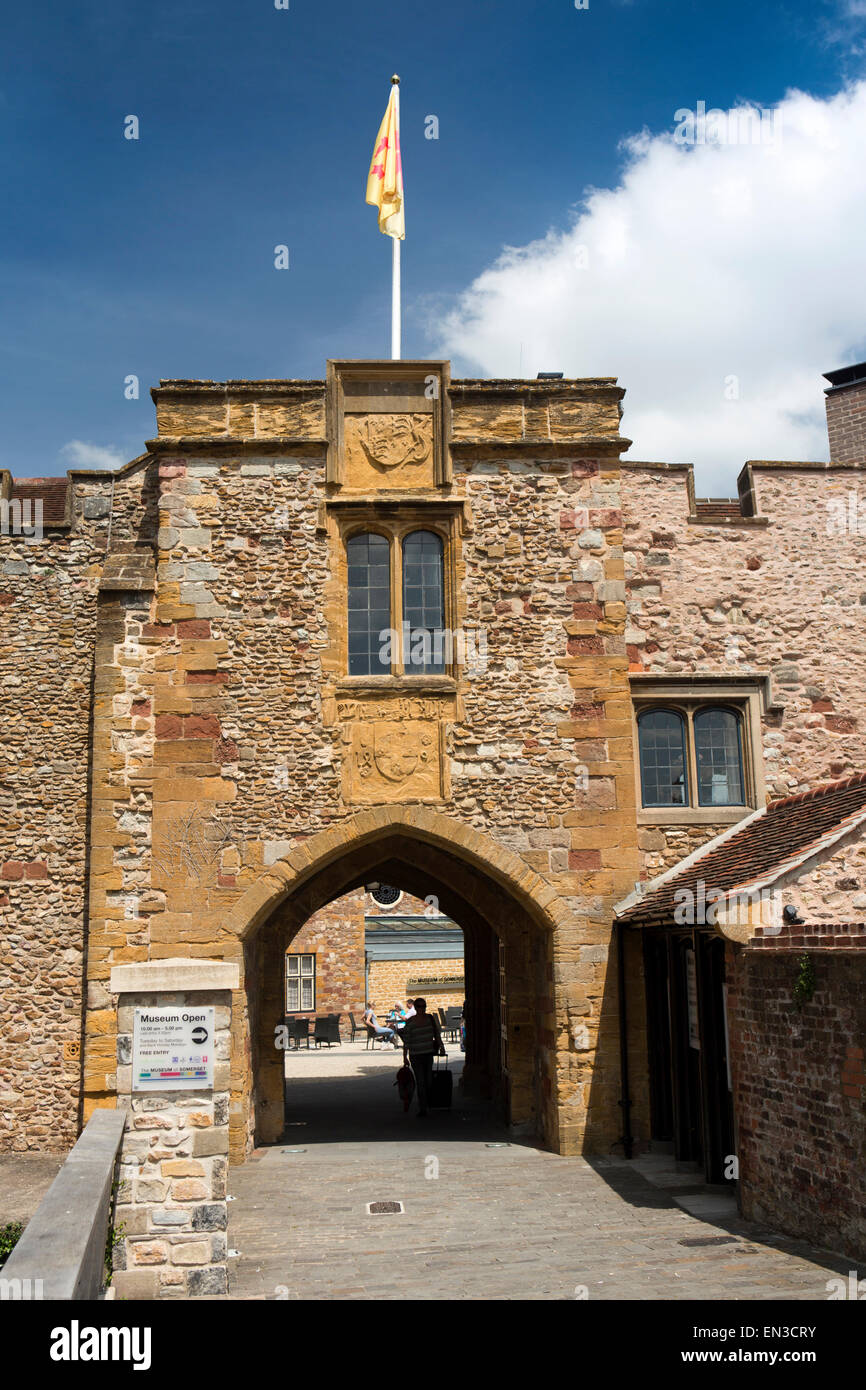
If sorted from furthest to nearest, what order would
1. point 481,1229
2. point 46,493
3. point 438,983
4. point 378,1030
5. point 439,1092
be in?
1. point 438,983
2. point 378,1030
3. point 439,1092
4. point 46,493
5. point 481,1229

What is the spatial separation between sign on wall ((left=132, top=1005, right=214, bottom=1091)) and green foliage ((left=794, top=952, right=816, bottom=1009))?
156 inches

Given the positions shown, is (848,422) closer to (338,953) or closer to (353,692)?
(353,692)

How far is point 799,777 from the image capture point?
1315 centimetres

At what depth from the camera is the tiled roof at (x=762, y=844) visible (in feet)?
32.4

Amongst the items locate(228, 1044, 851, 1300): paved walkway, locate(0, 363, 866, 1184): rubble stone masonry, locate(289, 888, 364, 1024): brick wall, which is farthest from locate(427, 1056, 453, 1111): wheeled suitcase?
locate(289, 888, 364, 1024): brick wall

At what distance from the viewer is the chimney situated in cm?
1510

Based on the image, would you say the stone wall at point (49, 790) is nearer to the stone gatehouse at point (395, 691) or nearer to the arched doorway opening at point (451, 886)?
the stone gatehouse at point (395, 691)

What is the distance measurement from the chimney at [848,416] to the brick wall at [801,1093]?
331 inches

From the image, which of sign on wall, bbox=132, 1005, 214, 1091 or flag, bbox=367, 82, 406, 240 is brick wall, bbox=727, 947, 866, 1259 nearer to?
sign on wall, bbox=132, 1005, 214, 1091

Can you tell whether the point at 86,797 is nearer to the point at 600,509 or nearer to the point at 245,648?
the point at 245,648

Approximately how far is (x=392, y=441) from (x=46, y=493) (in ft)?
14.4

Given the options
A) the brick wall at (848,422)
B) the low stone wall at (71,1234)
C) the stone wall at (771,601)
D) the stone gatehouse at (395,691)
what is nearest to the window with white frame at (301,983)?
the stone gatehouse at (395,691)

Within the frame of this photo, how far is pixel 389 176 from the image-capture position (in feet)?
47.6

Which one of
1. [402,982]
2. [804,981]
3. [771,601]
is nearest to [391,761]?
[771,601]
